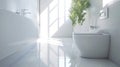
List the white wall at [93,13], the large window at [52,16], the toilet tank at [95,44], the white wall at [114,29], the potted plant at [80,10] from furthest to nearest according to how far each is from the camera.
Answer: the large window at [52,16] < the potted plant at [80,10] < the white wall at [93,13] < the toilet tank at [95,44] < the white wall at [114,29]

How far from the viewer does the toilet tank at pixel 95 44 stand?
8.13 ft

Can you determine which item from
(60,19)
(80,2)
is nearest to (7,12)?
(80,2)

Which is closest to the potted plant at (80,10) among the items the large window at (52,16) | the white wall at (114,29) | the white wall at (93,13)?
the white wall at (93,13)

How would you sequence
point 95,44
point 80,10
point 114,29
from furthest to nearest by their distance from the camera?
point 80,10 → point 95,44 → point 114,29

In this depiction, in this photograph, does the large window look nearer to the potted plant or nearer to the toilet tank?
the potted plant

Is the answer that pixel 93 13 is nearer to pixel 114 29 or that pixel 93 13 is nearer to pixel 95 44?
pixel 95 44

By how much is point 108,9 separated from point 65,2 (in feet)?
15.3

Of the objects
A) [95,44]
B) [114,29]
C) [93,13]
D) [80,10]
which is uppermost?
[80,10]

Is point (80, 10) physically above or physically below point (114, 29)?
above

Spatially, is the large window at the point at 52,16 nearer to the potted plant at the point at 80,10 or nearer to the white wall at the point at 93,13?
the potted plant at the point at 80,10

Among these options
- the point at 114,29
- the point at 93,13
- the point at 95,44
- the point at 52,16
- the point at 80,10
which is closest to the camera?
the point at 114,29

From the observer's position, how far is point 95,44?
2.49 m

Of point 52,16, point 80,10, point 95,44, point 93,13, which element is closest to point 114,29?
point 95,44

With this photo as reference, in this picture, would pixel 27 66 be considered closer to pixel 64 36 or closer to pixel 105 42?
pixel 105 42
